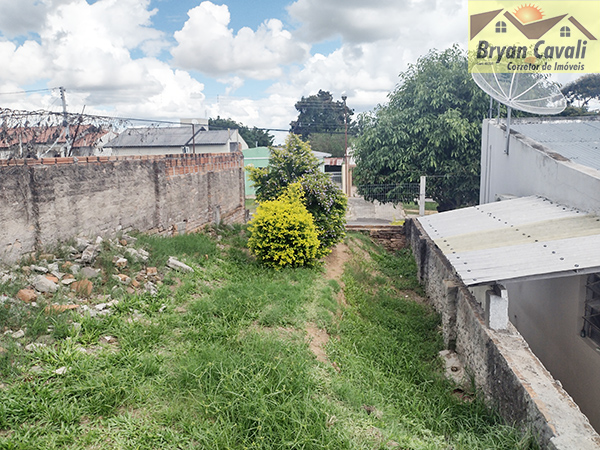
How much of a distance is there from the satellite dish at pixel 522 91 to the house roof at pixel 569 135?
1.71ft

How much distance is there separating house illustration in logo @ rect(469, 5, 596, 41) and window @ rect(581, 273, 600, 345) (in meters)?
7.15

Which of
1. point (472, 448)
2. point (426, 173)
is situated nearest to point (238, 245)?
point (472, 448)

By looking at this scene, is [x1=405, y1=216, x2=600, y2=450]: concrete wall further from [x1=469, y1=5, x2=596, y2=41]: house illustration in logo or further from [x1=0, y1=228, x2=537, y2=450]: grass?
[x1=469, y1=5, x2=596, y2=41]: house illustration in logo

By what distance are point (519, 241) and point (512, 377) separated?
1.67m

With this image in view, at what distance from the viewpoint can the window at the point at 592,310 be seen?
4.64 m

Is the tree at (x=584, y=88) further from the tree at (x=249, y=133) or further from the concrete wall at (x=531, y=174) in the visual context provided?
the tree at (x=249, y=133)

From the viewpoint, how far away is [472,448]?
3.13 metres

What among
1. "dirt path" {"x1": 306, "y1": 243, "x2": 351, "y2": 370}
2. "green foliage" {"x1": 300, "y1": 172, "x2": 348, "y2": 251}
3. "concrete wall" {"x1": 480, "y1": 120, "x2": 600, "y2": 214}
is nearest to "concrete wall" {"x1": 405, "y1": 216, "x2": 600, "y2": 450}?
"dirt path" {"x1": 306, "y1": 243, "x2": 351, "y2": 370}

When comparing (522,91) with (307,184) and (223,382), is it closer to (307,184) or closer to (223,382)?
(307,184)

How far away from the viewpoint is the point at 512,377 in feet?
11.3

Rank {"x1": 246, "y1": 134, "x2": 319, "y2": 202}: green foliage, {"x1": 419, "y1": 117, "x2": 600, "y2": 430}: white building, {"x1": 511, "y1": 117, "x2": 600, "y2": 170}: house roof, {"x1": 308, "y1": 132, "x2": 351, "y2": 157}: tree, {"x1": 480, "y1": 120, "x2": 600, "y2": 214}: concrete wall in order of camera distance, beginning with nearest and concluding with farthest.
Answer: {"x1": 419, "y1": 117, "x2": 600, "y2": 430}: white building, {"x1": 480, "y1": 120, "x2": 600, "y2": 214}: concrete wall, {"x1": 511, "y1": 117, "x2": 600, "y2": 170}: house roof, {"x1": 246, "y1": 134, "x2": 319, "y2": 202}: green foliage, {"x1": 308, "y1": 132, "x2": 351, "y2": 157}: tree

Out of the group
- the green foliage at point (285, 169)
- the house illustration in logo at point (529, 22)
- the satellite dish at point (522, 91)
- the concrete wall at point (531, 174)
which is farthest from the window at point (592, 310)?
the house illustration in logo at point (529, 22)

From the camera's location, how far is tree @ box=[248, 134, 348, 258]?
852 cm

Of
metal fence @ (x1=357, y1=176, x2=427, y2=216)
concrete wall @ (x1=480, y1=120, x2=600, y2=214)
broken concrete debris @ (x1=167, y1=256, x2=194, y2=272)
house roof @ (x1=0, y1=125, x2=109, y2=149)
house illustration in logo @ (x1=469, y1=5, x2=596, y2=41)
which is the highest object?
house illustration in logo @ (x1=469, y1=5, x2=596, y2=41)
